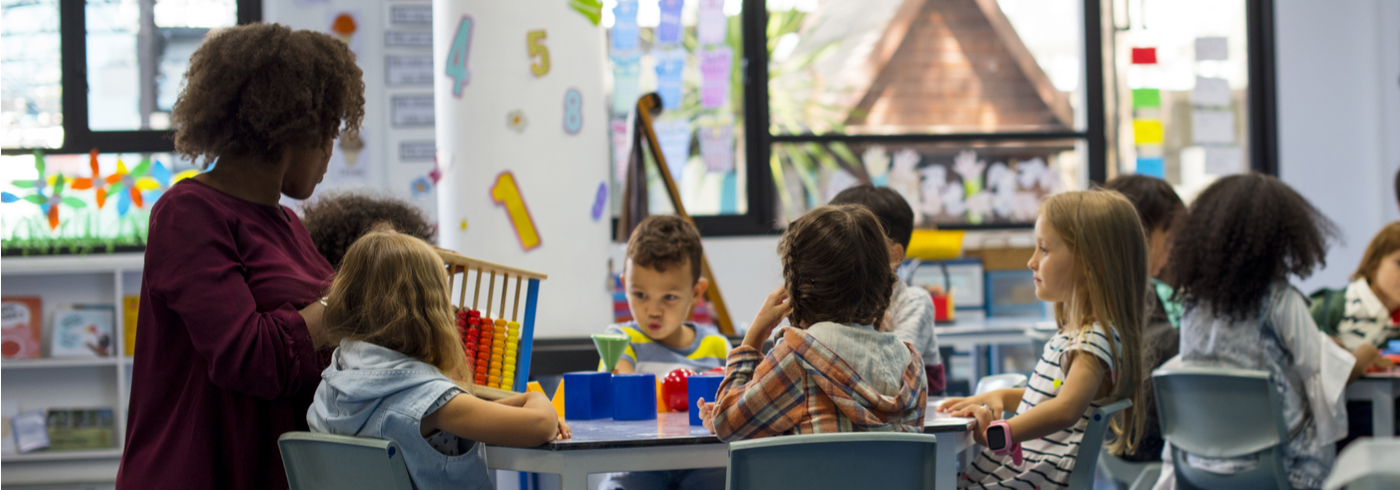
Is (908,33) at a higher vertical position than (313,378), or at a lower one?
higher

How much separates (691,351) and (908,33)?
316 centimetres

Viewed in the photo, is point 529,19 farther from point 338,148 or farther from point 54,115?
point 54,115

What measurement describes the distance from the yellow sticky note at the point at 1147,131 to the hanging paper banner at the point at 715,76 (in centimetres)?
225

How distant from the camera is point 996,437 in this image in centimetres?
166

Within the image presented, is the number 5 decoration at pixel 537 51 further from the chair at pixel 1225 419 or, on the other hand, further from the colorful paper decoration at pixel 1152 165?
the colorful paper decoration at pixel 1152 165

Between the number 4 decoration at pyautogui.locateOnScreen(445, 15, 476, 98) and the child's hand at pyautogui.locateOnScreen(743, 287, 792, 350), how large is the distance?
5.94ft

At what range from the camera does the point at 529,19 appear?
10.3 feet

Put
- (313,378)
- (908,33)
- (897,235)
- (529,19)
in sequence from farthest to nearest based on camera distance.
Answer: (908,33) → (529,19) → (897,235) → (313,378)

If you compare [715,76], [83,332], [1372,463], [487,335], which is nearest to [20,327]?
[83,332]

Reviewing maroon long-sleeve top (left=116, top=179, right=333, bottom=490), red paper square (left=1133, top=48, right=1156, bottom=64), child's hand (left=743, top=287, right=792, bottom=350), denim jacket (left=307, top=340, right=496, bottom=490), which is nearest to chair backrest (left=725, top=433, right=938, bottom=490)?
child's hand (left=743, top=287, right=792, bottom=350)

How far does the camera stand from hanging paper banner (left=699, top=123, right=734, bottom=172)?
4961mm

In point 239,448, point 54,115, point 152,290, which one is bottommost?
point 239,448

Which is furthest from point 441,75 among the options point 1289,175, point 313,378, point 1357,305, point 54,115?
point 1289,175

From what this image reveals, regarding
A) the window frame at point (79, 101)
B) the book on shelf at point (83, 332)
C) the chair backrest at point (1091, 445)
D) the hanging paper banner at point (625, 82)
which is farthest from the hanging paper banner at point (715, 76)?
the chair backrest at point (1091, 445)
